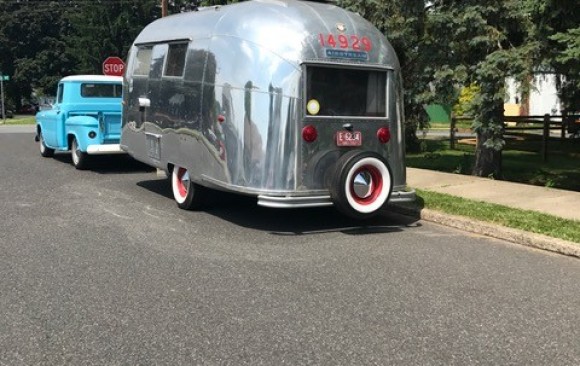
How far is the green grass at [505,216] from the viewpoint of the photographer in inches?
284

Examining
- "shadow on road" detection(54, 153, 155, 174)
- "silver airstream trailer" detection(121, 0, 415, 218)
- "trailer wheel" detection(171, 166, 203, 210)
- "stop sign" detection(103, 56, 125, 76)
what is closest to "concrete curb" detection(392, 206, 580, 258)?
"silver airstream trailer" detection(121, 0, 415, 218)

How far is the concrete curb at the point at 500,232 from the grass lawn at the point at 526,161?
406 cm

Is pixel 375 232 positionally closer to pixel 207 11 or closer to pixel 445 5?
pixel 207 11

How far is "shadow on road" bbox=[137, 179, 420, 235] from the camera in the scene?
7.86 m

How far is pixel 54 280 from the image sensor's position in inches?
219

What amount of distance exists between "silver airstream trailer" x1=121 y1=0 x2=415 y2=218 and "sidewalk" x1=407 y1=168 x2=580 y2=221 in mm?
2102

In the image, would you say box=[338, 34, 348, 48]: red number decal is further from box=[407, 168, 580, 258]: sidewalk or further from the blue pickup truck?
the blue pickup truck

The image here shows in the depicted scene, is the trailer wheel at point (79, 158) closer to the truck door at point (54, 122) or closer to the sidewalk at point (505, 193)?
the truck door at point (54, 122)

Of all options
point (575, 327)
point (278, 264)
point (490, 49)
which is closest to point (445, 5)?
point (490, 49)

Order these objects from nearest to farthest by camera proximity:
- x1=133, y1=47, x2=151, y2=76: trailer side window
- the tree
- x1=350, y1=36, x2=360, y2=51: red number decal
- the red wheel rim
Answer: x1=350, y1=36, x2=360, y2=51: red number decal
the red wheel rim
x1=133, y1=47, x2=151, y2=76: trailer side window
the tree

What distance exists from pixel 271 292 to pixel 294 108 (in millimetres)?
2750

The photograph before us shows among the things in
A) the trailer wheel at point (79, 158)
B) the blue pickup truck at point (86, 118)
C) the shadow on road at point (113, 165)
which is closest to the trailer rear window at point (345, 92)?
the blue pickup truck at point (86, 118)

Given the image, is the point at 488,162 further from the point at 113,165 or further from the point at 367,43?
the point at 113,165

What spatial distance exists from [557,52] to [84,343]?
875cm
